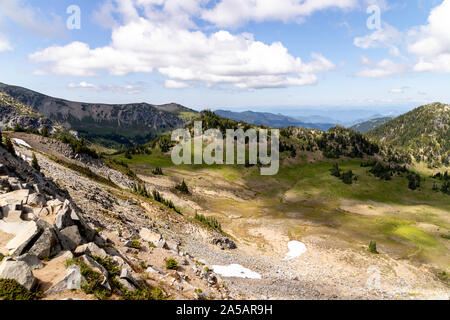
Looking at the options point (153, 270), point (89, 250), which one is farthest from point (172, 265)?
point (89, 250)

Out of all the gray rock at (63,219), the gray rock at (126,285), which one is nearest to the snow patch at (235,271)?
the gray rock at (126,285)

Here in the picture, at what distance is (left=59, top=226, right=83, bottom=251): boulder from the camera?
51.4ft

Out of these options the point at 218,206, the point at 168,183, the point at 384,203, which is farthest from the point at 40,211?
the point at 384,203

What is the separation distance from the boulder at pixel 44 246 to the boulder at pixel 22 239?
40 cm

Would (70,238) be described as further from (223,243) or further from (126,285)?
(223,243)

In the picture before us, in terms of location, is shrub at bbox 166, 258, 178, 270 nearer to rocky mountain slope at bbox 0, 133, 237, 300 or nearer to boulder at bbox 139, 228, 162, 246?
rocky mountain slope at bbox 0, 133, 237, 300

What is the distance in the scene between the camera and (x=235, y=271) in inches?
1289

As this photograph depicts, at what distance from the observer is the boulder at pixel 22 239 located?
43.9 ft

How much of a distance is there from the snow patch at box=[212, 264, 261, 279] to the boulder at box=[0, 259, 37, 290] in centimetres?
2228

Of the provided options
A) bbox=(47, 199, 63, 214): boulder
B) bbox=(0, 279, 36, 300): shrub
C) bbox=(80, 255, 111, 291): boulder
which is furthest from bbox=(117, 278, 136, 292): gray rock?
bbox=(47, 199, 63, 214): boulder

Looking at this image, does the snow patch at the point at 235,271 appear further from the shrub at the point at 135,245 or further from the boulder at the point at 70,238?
the boulder at the point at 70,238

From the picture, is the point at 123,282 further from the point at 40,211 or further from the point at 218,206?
the point at 218,206

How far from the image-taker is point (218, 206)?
8988 cm
